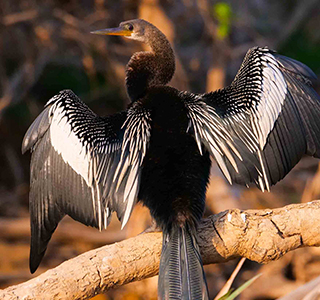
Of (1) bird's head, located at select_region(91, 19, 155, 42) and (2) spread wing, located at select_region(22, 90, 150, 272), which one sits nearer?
(2) spread wing, located at select_region(22, 90, 150, 272)

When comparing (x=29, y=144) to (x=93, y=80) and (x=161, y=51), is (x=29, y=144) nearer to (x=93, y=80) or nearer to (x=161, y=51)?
(x=161, y=51)

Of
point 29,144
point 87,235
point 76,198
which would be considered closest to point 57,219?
point 76,198

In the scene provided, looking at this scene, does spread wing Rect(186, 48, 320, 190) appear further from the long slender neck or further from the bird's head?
the bird's head

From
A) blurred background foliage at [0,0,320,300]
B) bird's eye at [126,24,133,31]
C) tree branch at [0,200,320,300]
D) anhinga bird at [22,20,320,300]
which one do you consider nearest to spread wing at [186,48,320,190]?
anhinga bird at [22,20,320,300]

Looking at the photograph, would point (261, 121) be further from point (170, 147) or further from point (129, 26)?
point (129, 26)

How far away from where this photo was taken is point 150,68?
2922 millimetres

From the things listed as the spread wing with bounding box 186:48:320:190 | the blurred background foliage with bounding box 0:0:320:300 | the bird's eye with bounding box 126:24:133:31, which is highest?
the bird's eye with bounding box 126:24:133:31

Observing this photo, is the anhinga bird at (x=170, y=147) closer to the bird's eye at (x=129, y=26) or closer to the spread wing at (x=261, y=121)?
the spread wing at (x=261, y=121)

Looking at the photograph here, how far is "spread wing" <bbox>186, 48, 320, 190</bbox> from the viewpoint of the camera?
94.5 inches

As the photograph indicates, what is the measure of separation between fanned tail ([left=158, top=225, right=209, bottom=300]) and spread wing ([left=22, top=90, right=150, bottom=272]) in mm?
233

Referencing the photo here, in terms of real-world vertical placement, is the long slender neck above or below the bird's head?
below

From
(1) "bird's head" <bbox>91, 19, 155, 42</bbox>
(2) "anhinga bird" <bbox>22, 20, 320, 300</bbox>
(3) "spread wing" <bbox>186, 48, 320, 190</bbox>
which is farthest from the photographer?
(1) "bird's head" <bbox>91, 19, 155, 42</bbox>

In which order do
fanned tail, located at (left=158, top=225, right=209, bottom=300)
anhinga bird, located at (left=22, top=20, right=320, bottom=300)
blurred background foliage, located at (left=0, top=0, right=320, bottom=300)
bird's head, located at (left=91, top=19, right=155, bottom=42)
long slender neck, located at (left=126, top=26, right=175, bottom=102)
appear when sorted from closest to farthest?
fanned tail, located at (left=158, top=225, right=209, bottom=300), anhinga bird, located at (left=22, top=20, right=320, bottom=300), long slender neck, located at (left=126, top=26, right=175, bottom=102), bird's head, located at (left=91, top=19, right=155, bottom=42), blurred background foliage, located at (left=0, top=0, right=320, bottom=300)

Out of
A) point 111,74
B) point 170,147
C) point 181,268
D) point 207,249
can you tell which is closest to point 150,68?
point 170,147
